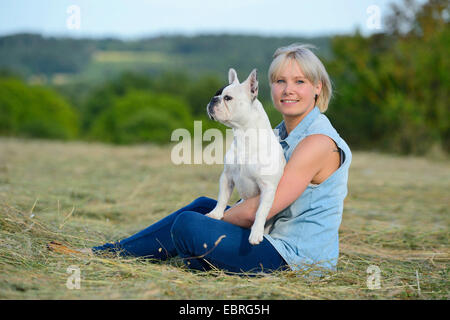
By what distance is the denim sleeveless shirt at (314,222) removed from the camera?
7.95ft

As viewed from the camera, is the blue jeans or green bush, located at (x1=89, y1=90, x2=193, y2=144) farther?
green bush, located at (x1=89, y1=90, x2=193, y2=144)

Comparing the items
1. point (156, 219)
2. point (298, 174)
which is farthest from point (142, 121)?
point (298, 174)

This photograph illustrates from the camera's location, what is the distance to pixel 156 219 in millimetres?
4078

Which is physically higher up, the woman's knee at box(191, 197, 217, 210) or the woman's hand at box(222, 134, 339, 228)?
the woman's hand at box(222, 134, 339, 228)

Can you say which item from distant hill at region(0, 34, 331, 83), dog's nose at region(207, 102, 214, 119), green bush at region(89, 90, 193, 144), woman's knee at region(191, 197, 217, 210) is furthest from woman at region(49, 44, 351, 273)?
green bush at region(89, 90, 193, 144)

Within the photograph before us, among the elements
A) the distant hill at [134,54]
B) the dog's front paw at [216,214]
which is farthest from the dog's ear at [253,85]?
the distant hill at [134,54]

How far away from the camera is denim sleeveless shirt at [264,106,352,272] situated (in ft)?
7.95

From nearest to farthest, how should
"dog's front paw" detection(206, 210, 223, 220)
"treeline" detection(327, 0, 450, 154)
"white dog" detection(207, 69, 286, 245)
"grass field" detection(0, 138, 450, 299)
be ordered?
"grass field" detection(0, 138, 450, 299), "white dog" detection(207, 69, 286, 245), "dog's front paw" detection(206, 210, 223, 220), "treeline" detection(327, 0, 450, 154)

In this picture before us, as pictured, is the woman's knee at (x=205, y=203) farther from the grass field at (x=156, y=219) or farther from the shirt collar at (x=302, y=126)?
the shirt collar at (x=302, y=126)

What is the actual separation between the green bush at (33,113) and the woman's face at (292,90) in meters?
10.0

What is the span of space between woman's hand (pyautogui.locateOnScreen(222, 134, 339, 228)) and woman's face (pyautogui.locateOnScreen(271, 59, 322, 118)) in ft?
0.69

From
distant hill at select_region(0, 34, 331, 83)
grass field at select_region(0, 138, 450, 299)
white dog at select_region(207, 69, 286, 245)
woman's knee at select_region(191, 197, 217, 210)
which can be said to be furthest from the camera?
distant hill at select_region(0, 34, 331, 83)

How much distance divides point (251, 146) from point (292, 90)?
39 centimetres

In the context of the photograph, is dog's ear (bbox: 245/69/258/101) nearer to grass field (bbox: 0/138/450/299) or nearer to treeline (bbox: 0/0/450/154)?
grass field (bbox: 0/138/450/299)
